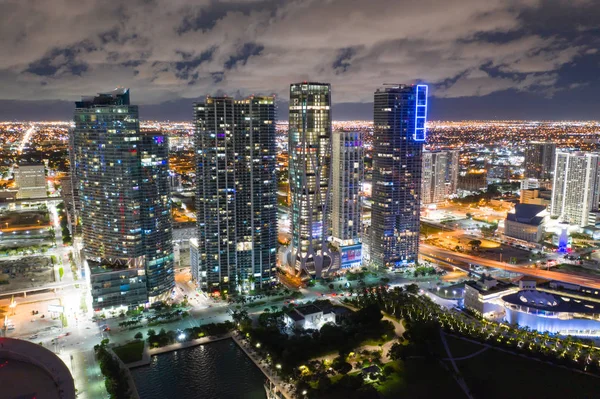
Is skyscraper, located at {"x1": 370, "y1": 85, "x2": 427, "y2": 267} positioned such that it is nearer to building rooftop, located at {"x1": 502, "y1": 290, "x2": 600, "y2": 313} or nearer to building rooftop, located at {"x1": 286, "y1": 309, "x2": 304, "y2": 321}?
building rooftop, located at {"x1": 502, "y1": 290, "x2": 600, "y2": 313}

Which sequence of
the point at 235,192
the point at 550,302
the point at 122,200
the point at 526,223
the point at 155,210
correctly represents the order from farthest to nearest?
the point at 526,223
the point at 235,192
the point at 155,210
the point at 122,200
the point at 550,302

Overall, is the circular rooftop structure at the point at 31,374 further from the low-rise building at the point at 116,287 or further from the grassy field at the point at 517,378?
the grassy field at the point at 517,378

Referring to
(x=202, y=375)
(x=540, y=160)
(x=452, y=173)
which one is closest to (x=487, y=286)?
(x=202, y=375)

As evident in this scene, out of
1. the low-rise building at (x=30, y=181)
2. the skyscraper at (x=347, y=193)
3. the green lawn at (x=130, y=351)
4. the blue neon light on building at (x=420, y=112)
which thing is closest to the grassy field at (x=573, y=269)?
the blue neon light on building at (x=420, y=112)

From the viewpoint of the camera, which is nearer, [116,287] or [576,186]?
[116,287]

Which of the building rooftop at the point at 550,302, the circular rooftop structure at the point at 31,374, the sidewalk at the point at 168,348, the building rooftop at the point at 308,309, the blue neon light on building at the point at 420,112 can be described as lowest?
the sidewalk at the point at 168,348

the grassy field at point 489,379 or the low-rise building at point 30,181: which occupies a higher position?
the low-rise building at point 30,181

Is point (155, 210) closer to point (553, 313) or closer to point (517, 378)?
point (517, 378)
